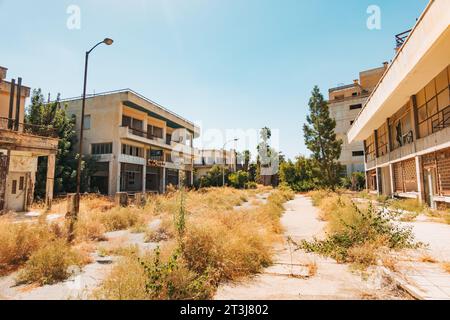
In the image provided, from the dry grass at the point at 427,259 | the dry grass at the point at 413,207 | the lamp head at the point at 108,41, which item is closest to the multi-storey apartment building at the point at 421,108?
the dry grass at the point at 413,207

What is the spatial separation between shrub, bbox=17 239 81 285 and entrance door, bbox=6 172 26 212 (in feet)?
47.3

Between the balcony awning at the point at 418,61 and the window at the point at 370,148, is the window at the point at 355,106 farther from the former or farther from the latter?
the balcony awning at the point at 418,61

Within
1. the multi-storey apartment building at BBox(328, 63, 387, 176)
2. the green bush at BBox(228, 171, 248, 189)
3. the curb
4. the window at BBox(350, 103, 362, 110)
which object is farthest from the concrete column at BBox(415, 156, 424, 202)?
the window at BBox(350, 103, 362, 110)

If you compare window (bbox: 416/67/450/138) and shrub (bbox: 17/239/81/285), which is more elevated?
window (bbox: 416/67/450/138)

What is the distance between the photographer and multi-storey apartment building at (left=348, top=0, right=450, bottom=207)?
426 inches

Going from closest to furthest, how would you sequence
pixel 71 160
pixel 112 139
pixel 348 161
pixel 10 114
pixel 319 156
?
pixel 10 114 < pixel 71 160 < pixel 112 139 < pixel 319 156 < pixel 348 161

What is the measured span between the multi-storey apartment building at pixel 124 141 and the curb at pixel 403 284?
20.5m

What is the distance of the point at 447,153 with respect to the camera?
12.5m

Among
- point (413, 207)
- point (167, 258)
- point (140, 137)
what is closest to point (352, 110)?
point (413, 207)

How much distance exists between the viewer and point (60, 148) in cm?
2406

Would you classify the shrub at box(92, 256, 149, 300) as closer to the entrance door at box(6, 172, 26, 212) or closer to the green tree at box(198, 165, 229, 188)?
the entrance door at box(6, 172, 26, 212)

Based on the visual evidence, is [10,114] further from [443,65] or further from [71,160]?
[443,65]

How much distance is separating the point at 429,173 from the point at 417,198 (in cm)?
170
